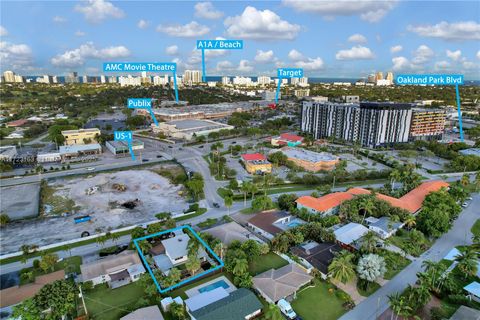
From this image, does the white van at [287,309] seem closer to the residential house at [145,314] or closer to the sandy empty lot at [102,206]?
the residential house at [145,314]

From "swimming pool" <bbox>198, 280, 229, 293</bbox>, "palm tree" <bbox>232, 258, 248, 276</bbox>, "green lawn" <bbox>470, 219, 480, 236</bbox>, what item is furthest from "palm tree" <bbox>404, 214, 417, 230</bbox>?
"swimming pool" <bbox>198, 280, 229, 293</bbox>

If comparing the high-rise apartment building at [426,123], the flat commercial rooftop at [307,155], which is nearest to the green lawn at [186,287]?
the flat commercial rooftop at [307,155]

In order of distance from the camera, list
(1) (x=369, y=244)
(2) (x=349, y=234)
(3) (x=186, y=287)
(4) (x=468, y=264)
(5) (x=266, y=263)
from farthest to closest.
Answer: (2) (x=349, y=234) → (5) (x=266, y=263) → (1) (x=369, y=244) → (3) (x=186, y=287) → (4) (x=468, y=264)

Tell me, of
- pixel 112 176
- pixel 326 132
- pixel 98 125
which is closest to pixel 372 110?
pixel 326 132

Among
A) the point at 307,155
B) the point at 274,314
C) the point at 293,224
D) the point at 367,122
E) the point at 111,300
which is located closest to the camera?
the point at 274,314

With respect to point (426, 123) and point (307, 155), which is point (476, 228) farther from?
point (426, 123)

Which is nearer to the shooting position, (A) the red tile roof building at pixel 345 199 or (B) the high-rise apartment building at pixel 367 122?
(A) the red tile roof building at pixel 345 199

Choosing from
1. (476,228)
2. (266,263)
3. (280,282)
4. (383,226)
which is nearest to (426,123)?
(476,228)
